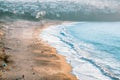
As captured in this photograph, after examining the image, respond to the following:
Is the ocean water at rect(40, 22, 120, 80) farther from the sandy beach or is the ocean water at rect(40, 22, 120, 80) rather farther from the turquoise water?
the sandy beach

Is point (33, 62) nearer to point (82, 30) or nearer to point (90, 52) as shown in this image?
point (90, 52)

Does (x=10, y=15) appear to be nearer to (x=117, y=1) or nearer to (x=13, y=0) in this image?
(x=13, y=0)

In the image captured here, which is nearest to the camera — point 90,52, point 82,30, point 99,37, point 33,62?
point 33,62

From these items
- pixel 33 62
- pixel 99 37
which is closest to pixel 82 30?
pixel 99 37

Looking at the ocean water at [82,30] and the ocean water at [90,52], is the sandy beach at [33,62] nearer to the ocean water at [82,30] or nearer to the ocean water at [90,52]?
the ocean water at [90,52]

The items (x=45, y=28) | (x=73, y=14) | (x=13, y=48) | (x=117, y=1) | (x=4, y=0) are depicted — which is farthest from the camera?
(x=117, y=1)

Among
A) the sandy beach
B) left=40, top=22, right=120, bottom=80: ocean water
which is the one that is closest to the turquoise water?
left=40, top=22, right=120, bottom=80: ocean water

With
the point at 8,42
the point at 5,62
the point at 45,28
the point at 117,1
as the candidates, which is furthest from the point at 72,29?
the point at 117,1
